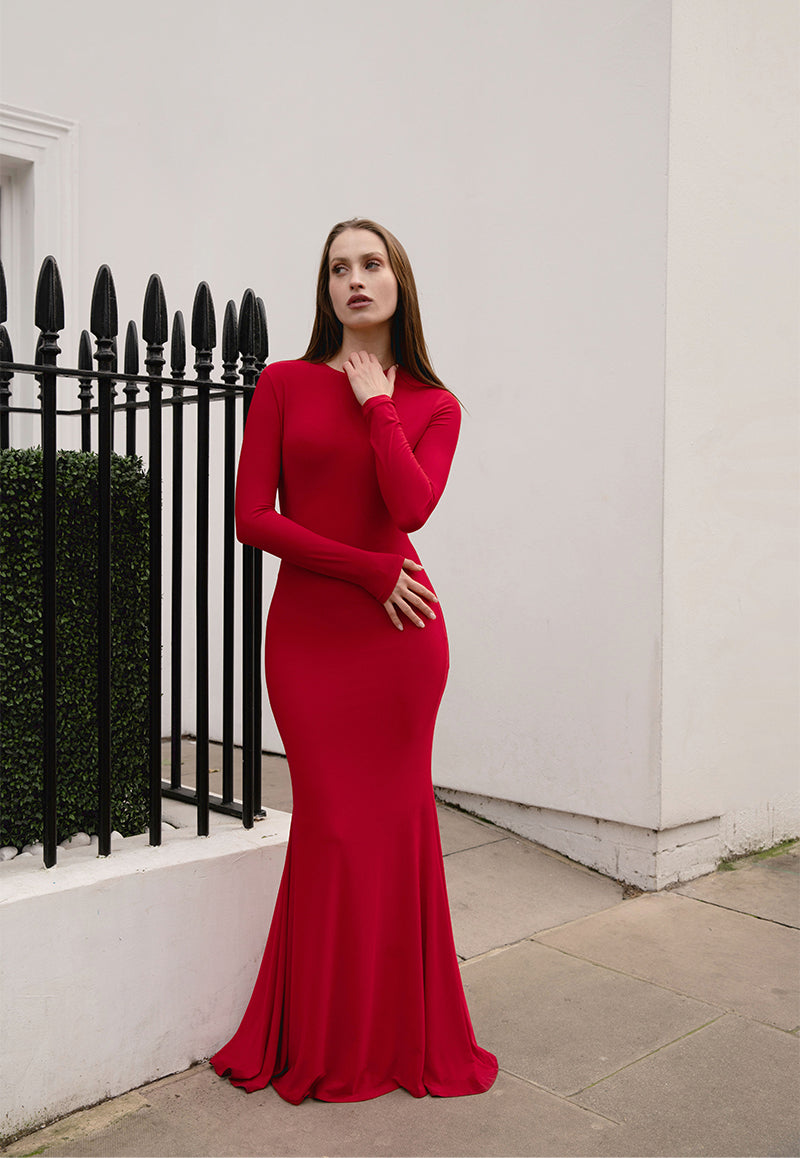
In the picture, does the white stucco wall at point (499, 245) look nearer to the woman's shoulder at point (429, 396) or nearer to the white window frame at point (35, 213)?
the white window frame at point (35, 213)

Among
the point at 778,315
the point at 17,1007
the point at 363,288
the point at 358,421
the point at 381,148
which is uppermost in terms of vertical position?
the point at 381,148

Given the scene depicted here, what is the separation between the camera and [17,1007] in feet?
7.74

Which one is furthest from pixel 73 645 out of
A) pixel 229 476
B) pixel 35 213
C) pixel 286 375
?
pixel 35 213

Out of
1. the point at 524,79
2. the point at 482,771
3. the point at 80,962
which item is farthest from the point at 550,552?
the point at 80,962

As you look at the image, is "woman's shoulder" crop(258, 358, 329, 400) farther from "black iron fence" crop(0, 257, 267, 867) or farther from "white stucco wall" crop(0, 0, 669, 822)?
"white stucco wall" crop(0, 0, 669, 822)

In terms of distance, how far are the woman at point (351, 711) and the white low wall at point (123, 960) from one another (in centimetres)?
15

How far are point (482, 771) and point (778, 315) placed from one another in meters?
2.41

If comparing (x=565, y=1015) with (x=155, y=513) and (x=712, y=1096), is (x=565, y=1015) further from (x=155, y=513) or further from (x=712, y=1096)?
(x=155, y=513)

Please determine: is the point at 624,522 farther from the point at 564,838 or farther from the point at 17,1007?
the point at 17,1007

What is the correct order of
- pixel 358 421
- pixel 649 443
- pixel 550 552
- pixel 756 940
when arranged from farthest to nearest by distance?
1. pixel 550 552
2. pixel 649 443
3. pixel 756 940
4. pixel 358 421

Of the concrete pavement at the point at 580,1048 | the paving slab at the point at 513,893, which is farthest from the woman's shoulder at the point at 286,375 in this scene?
the paving slab at the point at 513,893

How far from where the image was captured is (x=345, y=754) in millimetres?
2562

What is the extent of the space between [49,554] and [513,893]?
2350mm

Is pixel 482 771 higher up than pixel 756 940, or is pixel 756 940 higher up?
pixel 482 771
